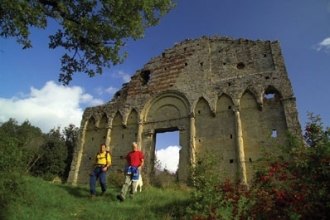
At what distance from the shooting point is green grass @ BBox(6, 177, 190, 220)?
867cm

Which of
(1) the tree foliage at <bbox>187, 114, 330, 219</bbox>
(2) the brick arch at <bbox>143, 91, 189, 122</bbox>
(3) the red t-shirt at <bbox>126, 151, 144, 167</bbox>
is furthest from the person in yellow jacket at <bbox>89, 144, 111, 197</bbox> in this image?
(2) the brick arch at <bbox>143, 91, 189, 122</bbox>

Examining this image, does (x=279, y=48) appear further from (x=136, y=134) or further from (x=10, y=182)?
(x=10, y=182)

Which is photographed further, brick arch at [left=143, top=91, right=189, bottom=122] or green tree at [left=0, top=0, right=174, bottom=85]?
brick arch at [left=143, top=91, right=189, bottom=122]

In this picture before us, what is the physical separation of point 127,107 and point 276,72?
32.6ft

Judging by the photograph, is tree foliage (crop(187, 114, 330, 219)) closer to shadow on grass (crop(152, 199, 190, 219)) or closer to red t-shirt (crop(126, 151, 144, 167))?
shadow on grass (crop(152, 199, 190, 219))

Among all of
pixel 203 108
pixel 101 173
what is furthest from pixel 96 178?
pixel 203 108

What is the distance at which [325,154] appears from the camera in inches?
188

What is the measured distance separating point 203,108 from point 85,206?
36.7 feet

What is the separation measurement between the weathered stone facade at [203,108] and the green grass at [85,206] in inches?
260

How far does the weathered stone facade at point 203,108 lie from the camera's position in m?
17.5

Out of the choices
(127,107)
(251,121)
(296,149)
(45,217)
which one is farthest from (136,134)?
(296,149)

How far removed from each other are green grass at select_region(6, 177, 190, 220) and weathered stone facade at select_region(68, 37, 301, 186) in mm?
6601

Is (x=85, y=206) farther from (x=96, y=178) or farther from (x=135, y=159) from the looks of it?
(x=135, y=159)

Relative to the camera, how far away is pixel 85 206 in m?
9.97
